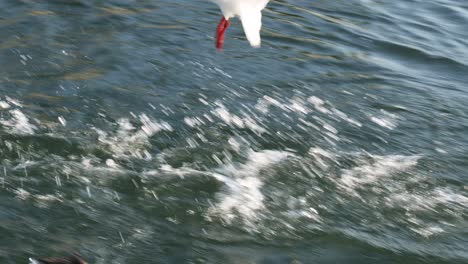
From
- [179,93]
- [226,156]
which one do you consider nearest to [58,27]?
[179,93]

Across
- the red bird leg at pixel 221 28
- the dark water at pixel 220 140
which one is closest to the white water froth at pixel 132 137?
the dark water at pixel 220 140

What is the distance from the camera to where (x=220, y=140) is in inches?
255

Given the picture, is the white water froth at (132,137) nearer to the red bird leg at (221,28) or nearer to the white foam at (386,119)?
the red bird leg at (221,28)

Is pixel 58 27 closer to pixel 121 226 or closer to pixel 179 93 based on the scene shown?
pixel 179 93

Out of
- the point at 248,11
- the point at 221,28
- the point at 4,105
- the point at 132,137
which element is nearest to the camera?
the point at 248,11

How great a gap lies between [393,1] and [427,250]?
237 inches

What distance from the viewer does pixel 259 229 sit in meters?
5.43

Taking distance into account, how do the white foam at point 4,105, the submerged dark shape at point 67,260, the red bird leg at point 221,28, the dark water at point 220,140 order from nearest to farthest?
the submerged dark shape at point 67,260 < the red bird leg at point 221,28 < the dark water at point 220,140 < the white foam at point 4,105

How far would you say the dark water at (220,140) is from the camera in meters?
5.29

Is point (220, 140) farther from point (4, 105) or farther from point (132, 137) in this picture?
point (4, 105)

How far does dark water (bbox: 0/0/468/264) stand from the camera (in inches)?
208

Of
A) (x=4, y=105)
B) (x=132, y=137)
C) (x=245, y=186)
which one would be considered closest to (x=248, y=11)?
(x=245, y=186)

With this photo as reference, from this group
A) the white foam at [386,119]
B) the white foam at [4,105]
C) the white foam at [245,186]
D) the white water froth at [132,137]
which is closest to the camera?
the white foam at [245,186]

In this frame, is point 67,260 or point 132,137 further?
point 132,137
